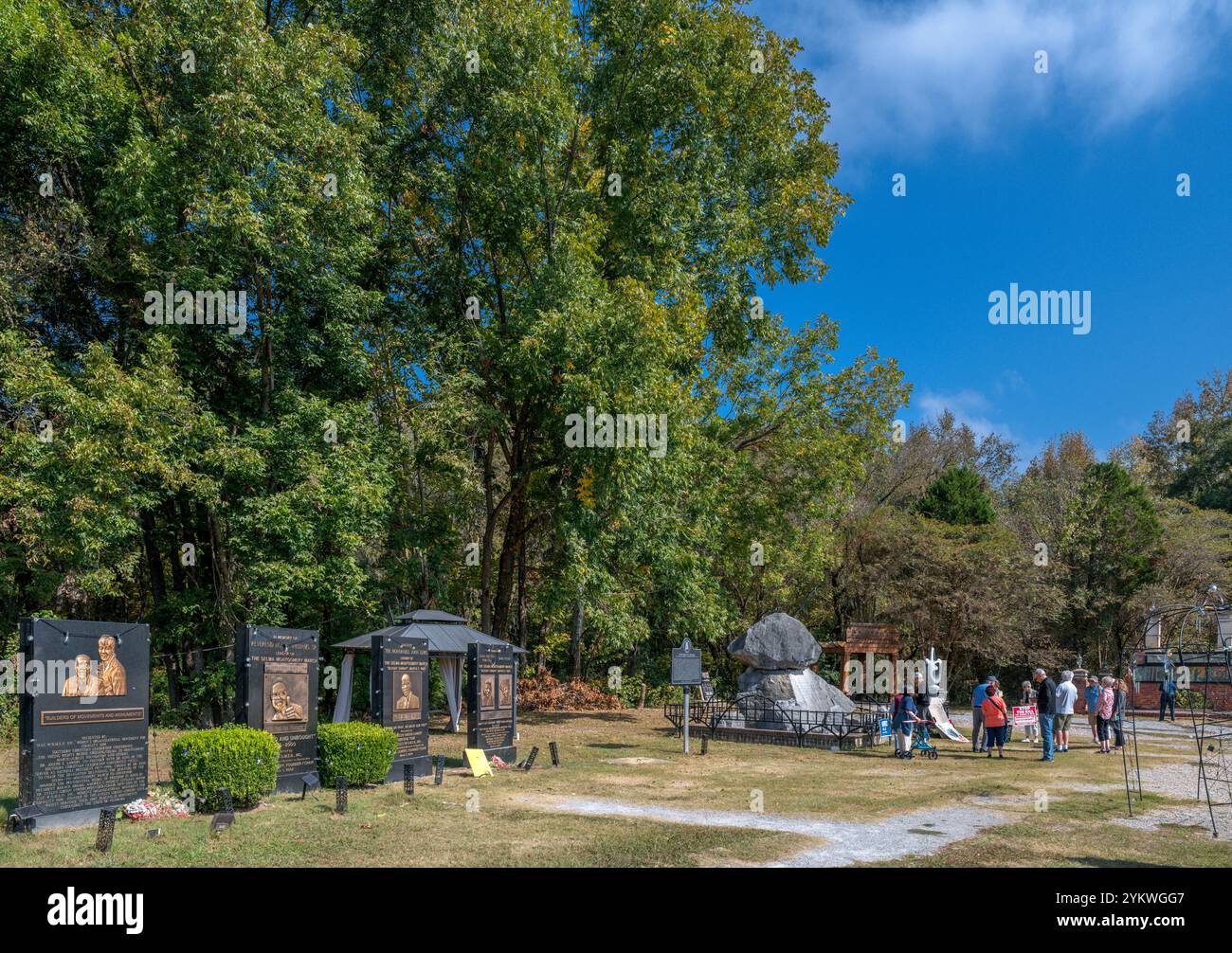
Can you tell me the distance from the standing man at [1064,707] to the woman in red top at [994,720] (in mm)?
1553

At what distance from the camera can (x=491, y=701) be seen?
1702 centimetres

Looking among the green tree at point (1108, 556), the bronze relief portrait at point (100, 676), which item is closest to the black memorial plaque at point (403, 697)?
the bronze relief portrait at point (100, 676)

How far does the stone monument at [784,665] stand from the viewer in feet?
74.3

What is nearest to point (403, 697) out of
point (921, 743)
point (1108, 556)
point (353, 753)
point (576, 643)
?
point (353, 753)

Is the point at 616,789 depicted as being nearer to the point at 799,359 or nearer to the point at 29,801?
the point at 29,801

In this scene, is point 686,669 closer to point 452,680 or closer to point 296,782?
point 452,680

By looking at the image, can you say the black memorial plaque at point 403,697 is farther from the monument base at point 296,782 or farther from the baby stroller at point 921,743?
the baby stroller at point 921,743

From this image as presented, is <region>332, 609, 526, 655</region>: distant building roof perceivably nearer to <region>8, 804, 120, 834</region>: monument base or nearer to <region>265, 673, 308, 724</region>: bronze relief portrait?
<region>265, 673, 308, 724</region>: bronze relief portrait

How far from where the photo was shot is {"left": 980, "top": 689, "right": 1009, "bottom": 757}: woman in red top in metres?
18.8

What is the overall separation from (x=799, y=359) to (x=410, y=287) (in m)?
12.4

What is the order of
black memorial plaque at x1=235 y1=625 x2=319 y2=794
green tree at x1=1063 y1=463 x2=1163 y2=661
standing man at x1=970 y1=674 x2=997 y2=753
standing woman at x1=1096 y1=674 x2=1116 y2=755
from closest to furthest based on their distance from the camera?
black memorial plaque at x1=235 y1=625 x2=319 y2=794 < standing man at x1=970 y1=674 x2=997 y2=753 < standing woman at x1=1096 y1=674 x2=1116 y2=755 < green tree at x1=1063 y1=463 x2=1163 y2=661

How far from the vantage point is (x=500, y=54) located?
2352cm

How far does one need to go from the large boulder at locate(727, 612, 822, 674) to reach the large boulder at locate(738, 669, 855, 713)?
0.62 ft

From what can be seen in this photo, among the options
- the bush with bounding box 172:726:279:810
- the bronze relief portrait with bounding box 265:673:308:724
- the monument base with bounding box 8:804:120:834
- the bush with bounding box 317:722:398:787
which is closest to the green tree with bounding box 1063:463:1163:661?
the bush with bounding box 317:722:398:787
